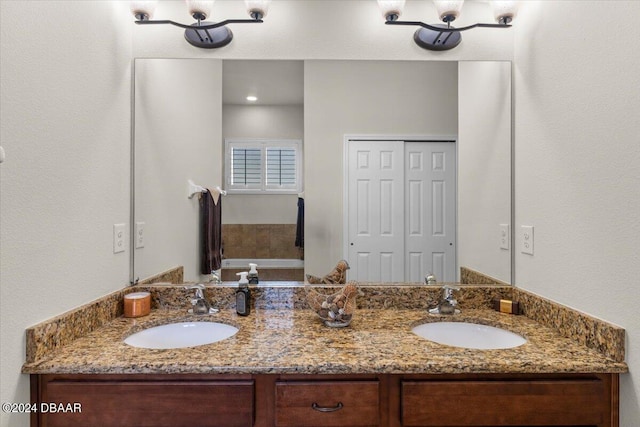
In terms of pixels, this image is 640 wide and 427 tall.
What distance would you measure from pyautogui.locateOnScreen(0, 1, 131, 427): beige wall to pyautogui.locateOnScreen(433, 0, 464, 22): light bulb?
1.40 metres

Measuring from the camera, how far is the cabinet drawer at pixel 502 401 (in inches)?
44.1

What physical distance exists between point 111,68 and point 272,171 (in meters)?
0.80

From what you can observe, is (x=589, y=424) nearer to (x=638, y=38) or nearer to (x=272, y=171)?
(x=638, y=38)

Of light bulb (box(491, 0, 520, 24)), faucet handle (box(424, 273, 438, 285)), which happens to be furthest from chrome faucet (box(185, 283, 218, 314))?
light bulb (box(491, 0, 520, 24))

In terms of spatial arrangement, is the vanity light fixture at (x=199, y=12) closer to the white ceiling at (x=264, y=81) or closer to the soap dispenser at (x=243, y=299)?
the white ceiling at (x=264, y=81)

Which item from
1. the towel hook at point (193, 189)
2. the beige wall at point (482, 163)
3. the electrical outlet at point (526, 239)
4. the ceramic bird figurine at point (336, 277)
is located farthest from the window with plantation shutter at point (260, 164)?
the electrical outlet at point (526, 239)

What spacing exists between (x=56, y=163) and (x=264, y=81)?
94 cm

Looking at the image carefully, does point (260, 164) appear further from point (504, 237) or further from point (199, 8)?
point (504, 237)

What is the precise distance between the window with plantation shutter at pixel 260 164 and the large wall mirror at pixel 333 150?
1.0 inches

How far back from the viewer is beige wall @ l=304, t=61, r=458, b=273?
1758 mm

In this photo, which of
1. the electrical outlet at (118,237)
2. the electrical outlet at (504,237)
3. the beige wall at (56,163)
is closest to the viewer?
the beige wall at (56,163)

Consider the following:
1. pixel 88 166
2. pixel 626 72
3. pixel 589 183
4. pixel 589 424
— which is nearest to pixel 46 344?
pixel 88 166

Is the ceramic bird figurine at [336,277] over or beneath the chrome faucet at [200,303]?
over

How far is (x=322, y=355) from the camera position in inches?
45.6
